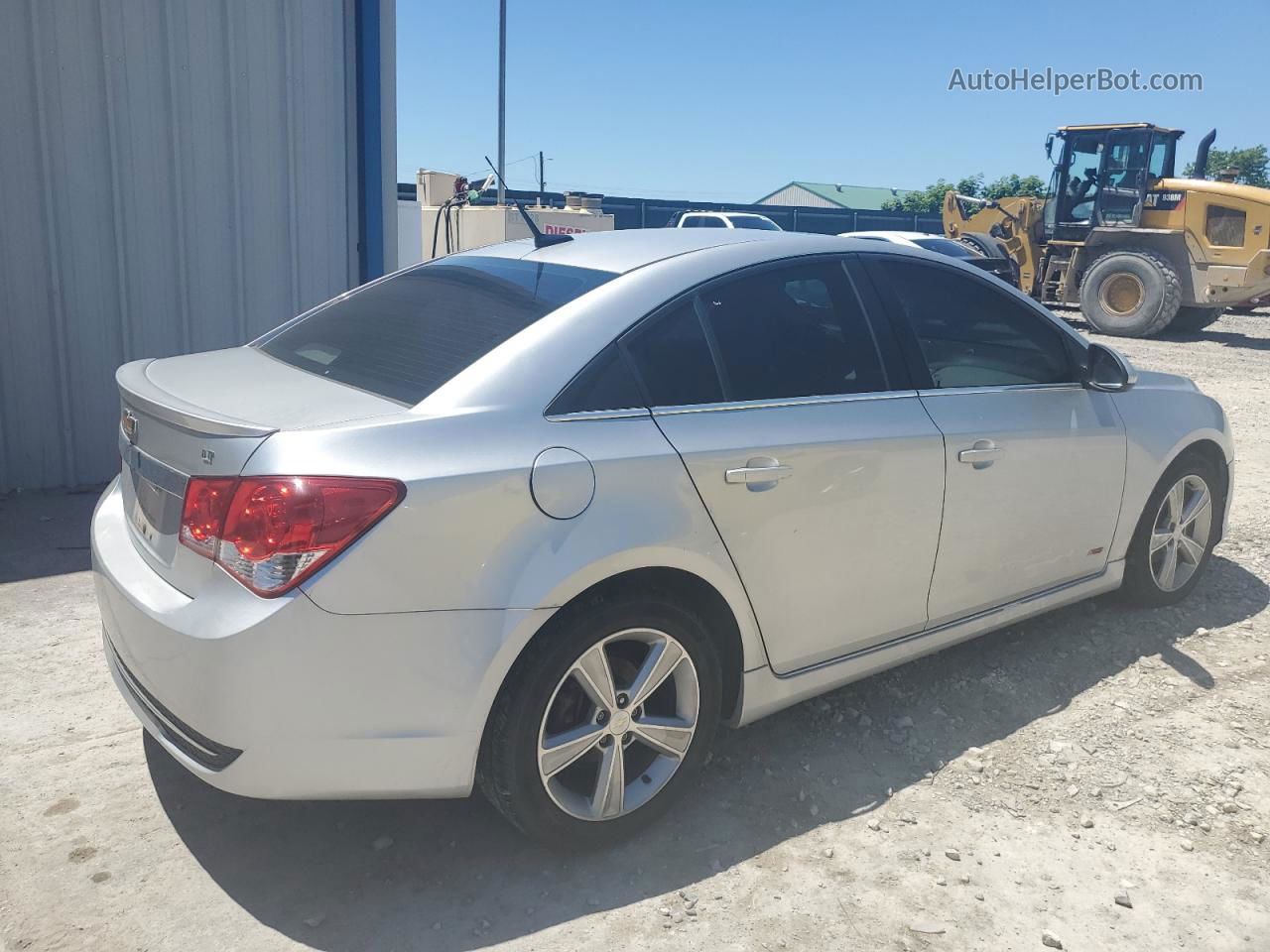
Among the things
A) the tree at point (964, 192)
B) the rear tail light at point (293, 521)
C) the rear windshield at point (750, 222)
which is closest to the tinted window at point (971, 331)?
the rear tail light at point (293, 521)

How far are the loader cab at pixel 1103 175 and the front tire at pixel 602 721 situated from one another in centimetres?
1646

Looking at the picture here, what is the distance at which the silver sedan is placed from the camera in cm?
231

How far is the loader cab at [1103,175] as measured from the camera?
648 inches

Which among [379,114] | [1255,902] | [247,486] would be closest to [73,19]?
[379,114]

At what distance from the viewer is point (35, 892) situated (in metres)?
2.57

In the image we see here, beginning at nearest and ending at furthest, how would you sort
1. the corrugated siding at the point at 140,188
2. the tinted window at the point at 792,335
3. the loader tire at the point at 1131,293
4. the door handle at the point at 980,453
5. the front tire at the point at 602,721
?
the front tire at the point at 602,721 → the tinted window at the point at 792,335 → the door handle at the point at 980,453 → the corrugated siding at the point at 140,188 → the loader tire at the point at 1131,293

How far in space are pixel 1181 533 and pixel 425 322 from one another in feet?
11.4

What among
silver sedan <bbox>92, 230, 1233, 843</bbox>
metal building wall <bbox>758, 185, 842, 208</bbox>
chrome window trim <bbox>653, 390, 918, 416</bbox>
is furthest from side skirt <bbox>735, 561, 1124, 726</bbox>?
metal building wall <bbox>758, 185, 842, 208</bbox>

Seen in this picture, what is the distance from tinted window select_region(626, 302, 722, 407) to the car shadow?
1.22m

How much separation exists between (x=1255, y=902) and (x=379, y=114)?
6.61 meters

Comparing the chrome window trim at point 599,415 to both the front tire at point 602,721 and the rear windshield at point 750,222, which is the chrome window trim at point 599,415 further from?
the rear windshield at point 750,222

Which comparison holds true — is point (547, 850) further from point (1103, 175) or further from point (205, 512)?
point (1103, 175)

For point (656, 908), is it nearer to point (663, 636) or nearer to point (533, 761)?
point (533, 761)

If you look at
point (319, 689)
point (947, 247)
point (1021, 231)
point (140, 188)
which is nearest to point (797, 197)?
point (1021, 231)
